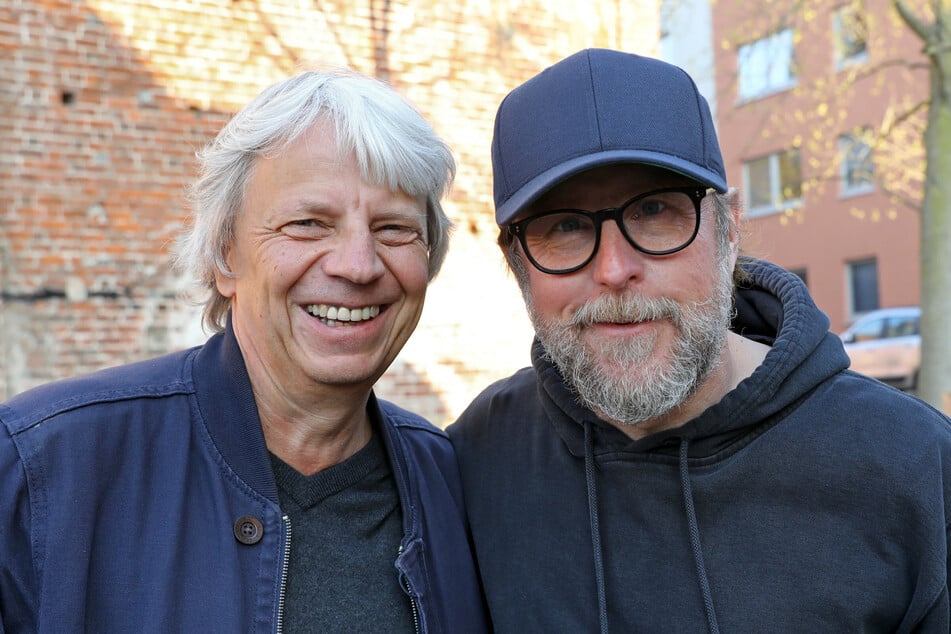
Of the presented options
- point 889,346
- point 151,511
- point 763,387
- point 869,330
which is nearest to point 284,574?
point 151,511

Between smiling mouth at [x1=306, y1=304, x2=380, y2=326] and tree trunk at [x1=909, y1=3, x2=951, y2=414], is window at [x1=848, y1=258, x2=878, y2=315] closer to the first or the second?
tree trunk at [x1=909, y1=3, x2=951, y2=414]

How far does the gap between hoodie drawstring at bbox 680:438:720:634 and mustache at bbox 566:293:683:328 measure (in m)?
0.29

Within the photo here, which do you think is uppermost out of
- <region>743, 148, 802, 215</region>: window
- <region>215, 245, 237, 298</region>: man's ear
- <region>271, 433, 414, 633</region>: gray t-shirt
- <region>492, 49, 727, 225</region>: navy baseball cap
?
<region>743, 148, 802, 215</region>: window

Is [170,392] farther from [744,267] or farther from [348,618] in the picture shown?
[744,267]

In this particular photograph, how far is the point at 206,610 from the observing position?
6.29 feet

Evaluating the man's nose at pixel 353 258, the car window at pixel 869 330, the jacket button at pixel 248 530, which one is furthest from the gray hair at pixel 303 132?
the car window at pixel 869 330

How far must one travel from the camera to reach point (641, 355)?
2.17m

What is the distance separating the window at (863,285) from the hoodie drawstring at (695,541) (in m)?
24.3

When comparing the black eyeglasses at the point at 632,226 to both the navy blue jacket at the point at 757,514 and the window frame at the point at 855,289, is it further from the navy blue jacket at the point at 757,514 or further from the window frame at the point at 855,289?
the window frame at the point at 855,289

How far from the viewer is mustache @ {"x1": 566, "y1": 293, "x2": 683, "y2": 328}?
2.14 metres

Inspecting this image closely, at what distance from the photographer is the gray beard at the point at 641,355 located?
7.03ft

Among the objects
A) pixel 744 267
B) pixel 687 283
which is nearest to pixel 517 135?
pixel 687 283

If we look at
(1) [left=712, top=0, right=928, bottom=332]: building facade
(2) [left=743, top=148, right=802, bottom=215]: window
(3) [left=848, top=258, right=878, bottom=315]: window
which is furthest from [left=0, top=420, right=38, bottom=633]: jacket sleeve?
(3) [left=848, top=258, right=878, bottom=315]: window

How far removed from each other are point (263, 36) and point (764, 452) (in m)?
5.70
